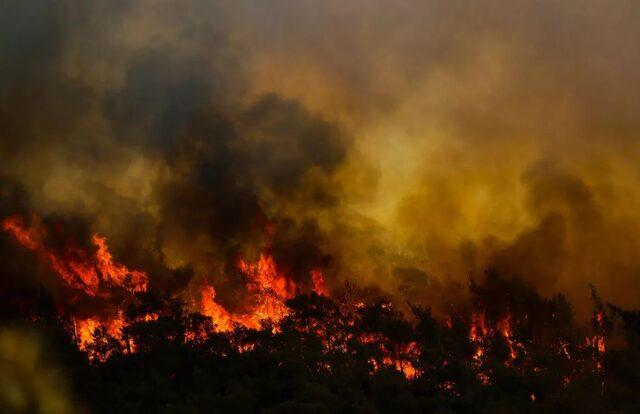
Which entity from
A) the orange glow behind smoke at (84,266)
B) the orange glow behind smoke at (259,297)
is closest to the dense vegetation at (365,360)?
the orange glow behind smoke at (259,297)

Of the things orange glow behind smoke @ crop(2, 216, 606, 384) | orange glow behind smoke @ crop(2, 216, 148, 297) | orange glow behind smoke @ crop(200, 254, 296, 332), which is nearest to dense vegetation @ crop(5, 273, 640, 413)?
orange glow behind smoke @ crop(2, 216, 606, 384)

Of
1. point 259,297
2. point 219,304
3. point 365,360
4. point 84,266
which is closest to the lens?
point 365,360

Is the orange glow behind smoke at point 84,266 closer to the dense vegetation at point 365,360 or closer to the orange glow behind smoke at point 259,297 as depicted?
the dense vegetation at point 365,360

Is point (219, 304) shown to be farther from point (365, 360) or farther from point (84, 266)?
point (365, 360)

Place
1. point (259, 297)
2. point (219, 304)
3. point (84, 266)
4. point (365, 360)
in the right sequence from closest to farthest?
1. point (365, 360)
2. point (259, 297)
3. point (219, 304)
4. point (84, 266)

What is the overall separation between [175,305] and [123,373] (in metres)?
9.86

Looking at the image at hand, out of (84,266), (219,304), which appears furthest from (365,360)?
(84,266)

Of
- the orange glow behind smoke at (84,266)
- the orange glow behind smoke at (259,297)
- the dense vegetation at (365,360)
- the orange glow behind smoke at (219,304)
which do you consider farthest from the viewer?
the orange glow behind smoke at (84,266)

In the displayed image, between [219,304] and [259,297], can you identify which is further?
[219,304]

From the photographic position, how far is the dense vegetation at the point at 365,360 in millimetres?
34000

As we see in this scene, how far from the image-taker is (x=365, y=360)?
41.7m

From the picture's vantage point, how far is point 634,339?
39.6 m

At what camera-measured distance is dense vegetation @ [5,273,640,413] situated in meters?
34.0

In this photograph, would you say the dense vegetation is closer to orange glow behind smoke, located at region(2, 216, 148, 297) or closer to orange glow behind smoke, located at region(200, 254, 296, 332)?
orange glow behind smoke, located at region(200, 254, 296, 332)
